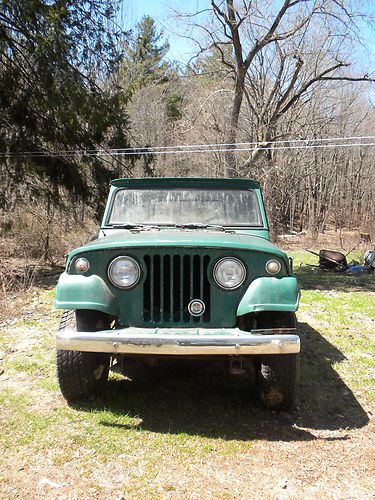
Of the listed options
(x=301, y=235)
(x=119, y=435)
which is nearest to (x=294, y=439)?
(x=119, y=435)

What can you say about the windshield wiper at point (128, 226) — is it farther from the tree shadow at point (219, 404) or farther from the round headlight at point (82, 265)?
the tree shadow at point (219, 404)

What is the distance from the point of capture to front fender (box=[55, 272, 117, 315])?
327 cm

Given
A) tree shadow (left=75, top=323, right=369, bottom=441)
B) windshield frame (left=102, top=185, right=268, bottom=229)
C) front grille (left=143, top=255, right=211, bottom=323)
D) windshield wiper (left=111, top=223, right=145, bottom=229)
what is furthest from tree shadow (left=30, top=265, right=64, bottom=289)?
front grille (left=143, top=255, right=211, bottom=323)

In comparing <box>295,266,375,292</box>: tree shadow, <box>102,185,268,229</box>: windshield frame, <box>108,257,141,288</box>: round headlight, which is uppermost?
<box>102,185,268,229</box>: windshield frame

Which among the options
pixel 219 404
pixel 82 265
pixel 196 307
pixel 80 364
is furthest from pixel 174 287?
pixel 219 404

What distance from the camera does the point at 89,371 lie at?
11.8ft

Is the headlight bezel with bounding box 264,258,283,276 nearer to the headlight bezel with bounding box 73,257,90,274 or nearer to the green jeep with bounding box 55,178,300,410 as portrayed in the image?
the green jeep with bounding box 55,178,300,410

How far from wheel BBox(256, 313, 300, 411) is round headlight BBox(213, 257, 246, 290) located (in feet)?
1.20

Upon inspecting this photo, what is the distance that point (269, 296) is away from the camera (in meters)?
3.23

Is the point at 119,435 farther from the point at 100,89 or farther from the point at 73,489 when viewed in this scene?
the point at 100,89

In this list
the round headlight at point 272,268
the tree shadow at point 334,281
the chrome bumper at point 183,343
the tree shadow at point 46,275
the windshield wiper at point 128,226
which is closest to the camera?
the chrome bumper at point 183,343

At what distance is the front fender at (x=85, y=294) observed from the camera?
10.7 feet

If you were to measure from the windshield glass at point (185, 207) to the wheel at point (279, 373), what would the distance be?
1387 millimetres

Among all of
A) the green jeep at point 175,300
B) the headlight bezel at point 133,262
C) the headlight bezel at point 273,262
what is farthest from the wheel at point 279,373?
the headlight bezel at point 133,262
